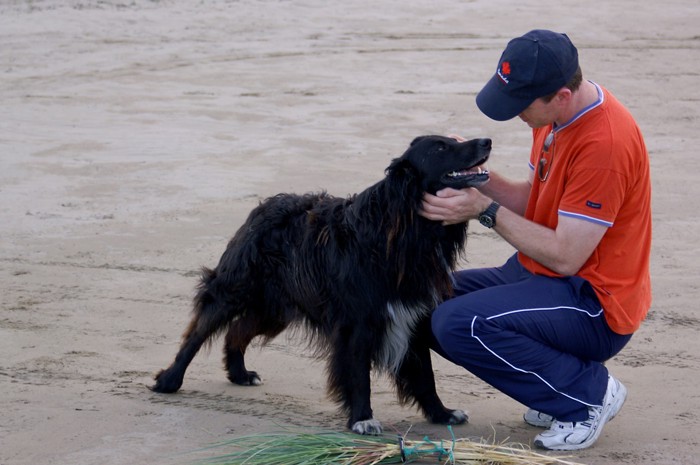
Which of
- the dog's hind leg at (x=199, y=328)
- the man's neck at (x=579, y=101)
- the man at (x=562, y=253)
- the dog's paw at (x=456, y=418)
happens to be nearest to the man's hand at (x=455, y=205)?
the man at (x=562, y=253)

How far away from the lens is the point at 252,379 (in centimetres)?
481

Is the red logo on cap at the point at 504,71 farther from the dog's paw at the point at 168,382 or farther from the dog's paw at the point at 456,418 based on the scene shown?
the dog's paw at the point at 168,382

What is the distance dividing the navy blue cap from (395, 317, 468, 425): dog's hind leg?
1.04m

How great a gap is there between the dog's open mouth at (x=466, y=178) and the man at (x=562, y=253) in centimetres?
8

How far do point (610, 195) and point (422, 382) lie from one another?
1.22 m

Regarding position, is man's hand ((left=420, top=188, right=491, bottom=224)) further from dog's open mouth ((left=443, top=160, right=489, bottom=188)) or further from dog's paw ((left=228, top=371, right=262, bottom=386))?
dog's paw ((left=228, top=371, right=262, bottom=386))

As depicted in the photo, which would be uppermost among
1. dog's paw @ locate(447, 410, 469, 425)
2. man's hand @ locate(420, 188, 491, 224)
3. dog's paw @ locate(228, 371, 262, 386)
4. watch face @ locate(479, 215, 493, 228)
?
man's hand @ locate(420, 188, 491, 224)

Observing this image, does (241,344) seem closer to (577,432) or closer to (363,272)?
(363,272)

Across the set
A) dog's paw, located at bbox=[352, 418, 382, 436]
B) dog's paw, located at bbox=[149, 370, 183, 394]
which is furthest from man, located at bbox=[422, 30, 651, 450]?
dog's paw, located at bbox=[149, 370, 183, 394]

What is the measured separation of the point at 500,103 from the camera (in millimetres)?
3842

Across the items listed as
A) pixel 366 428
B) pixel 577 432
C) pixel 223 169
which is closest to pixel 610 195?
pixel 577 432

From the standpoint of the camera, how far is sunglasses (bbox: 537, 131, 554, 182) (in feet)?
13.0

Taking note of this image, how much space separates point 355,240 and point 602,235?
3.35 ft

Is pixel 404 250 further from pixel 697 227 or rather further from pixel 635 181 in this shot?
pixel 697 227
